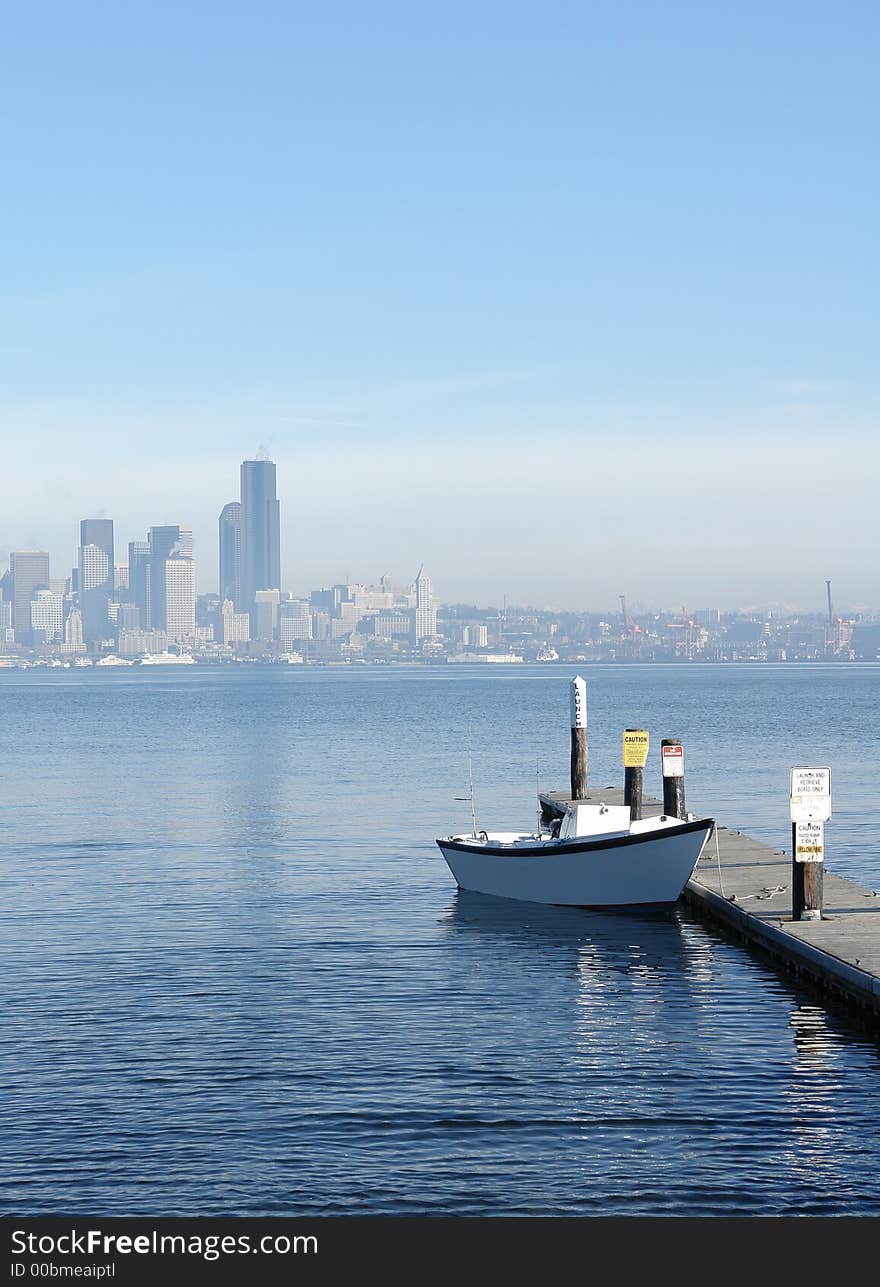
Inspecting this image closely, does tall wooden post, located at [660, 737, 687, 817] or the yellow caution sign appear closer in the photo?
tall wooden post, located at [660, 737, 687, 817]

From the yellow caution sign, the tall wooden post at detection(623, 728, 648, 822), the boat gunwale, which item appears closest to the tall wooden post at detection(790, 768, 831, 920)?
the boat gunwale

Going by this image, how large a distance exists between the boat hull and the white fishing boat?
0.02 m

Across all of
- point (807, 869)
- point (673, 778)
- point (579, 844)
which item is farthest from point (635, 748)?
point (807, 869)

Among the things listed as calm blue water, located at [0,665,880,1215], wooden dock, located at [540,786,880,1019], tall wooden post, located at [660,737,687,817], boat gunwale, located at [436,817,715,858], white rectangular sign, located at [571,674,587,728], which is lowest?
calm blue water, located at [0,665,880,1215]

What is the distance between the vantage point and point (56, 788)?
6738 centimetres

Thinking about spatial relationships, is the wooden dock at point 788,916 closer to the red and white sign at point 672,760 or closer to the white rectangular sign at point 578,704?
the red and white sign at point 672,760

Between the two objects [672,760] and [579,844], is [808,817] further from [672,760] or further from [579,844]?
[672,760]

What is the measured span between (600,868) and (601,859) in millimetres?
261

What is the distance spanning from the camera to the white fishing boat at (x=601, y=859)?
31.4 meters

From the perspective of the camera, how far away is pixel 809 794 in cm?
2552

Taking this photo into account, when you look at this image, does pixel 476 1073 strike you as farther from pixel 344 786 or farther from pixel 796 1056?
pixel 344 786

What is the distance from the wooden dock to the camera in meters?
22.7

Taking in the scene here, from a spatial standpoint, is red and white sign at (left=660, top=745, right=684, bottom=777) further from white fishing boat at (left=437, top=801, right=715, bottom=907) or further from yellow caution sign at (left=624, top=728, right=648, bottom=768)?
white fishing boat at (left=437, top=801, right=715, bottom=907)

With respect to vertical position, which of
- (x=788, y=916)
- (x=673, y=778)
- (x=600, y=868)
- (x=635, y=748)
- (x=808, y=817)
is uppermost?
(x=635, y=748)
